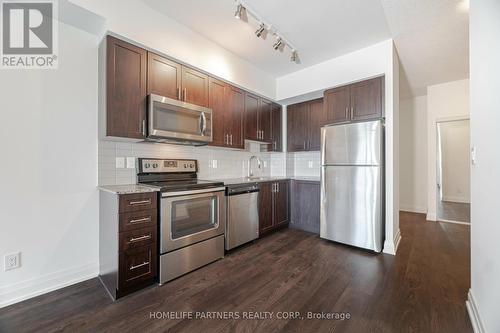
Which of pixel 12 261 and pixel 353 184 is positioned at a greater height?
pixel 353 184

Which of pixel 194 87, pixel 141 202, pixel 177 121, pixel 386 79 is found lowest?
pixel 141 202

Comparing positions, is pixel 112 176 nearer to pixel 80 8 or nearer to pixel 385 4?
pixel 80 8

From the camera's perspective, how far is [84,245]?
2174 mm

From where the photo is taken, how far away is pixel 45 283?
1931 millimetres

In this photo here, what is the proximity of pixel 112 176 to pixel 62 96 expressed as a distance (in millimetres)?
890

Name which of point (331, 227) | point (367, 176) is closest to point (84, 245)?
point (331, 227)

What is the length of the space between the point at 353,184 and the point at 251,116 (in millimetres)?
1912

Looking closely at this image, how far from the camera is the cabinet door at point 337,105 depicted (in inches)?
125

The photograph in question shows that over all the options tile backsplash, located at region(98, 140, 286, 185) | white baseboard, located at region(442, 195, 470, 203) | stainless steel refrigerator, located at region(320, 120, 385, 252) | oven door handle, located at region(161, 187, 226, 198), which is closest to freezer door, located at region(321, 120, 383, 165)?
stainless steel refrigerator, located at region(320, 120, 385, 252)

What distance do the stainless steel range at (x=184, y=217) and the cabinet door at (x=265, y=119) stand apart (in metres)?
1.56

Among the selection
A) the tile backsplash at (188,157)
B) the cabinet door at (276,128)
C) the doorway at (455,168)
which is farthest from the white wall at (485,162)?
the doorway at (455,168)

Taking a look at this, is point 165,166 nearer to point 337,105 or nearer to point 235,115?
point 235,115

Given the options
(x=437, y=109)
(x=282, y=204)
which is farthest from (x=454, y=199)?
(x=282, y=204)

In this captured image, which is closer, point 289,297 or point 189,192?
point 289,297
